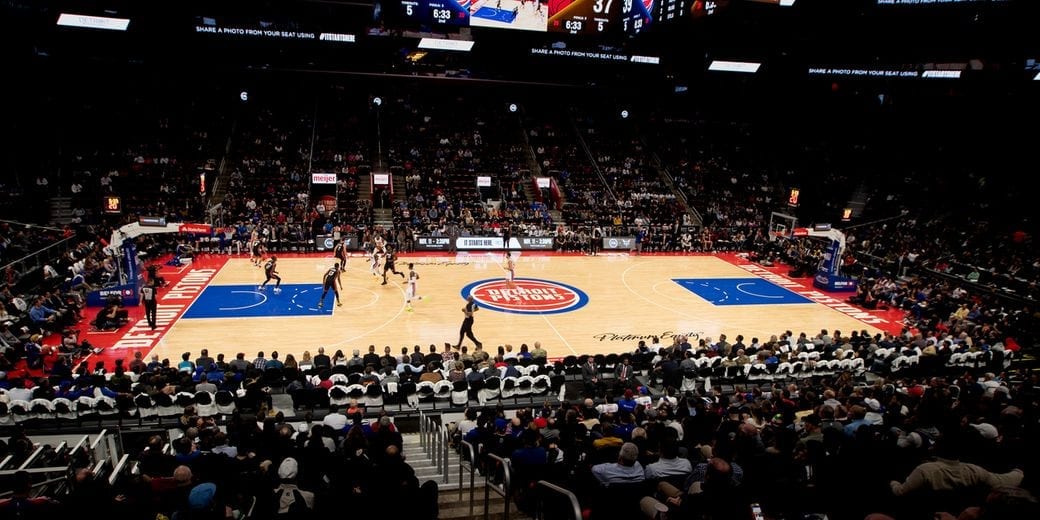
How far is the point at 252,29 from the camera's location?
26844mm

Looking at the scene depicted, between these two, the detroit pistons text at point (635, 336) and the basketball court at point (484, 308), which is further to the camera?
the detroit pistons text at point (635, 336)

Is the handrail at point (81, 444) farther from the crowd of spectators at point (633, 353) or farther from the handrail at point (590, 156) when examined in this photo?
the handrail at point (590, 156)

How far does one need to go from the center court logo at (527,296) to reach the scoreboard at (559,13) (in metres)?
11.5

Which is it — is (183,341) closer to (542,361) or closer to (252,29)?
(542,361)

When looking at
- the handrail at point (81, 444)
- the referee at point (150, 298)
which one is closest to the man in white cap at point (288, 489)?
the handrail at point (81, 444)

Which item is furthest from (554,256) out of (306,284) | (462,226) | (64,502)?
(64,502)

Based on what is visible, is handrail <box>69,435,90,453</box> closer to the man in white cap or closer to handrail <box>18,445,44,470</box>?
handrail <box>18,445,44,470</box>

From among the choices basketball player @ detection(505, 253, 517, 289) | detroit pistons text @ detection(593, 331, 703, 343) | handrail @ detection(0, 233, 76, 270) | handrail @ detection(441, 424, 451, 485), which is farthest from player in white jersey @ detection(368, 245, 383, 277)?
handrail @ detection(441, 424, 451, 485)

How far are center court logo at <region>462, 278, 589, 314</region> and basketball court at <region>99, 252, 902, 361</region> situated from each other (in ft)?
0.14

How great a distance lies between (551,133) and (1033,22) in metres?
28.1

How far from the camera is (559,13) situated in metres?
26.4

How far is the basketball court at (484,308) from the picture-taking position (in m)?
17.8

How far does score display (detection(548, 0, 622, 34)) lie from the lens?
26.2 meters

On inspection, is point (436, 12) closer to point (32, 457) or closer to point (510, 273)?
point (510, 273)
